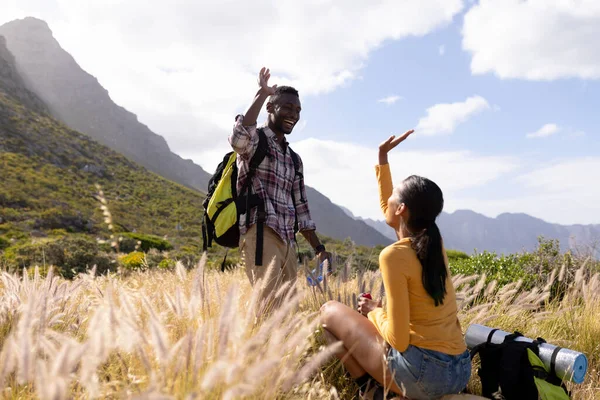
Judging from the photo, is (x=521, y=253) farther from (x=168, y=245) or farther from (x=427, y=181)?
(x=168, y=245)

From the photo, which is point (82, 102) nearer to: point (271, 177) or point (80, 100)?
point (80, 100)

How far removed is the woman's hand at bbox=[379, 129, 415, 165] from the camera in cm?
338

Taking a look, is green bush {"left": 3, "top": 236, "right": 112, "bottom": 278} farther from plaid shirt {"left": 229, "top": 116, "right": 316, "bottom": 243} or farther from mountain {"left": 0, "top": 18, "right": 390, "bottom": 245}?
mountain {"left": 0, "top": 18, "right": 390, "bottom": 245}

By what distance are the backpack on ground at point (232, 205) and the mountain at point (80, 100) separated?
118m

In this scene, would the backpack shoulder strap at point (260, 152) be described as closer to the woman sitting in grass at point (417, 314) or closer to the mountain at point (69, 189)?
the woman sitting in grass at point (417, 314)

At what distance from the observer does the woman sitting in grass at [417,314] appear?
8.05 feet

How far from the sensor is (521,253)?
24.6ft

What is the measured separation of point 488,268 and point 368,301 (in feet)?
15.0

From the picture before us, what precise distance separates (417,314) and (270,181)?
1569 millimetres

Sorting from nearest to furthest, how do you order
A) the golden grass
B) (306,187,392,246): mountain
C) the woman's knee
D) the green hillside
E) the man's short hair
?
the golden grass → the woman's knee → the man's short hair → the green hillside → (306,187,392,246): mountain

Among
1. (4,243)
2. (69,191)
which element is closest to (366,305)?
(4,243)

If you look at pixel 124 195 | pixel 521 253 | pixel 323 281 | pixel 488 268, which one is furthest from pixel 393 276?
pixel 124 195

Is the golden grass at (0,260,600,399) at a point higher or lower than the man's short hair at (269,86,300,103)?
lower

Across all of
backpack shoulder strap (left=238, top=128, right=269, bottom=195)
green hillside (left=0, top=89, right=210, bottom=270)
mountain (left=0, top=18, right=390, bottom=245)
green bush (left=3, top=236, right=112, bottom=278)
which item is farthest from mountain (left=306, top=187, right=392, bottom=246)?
backpack shoulder strap (left=238, top=128, right=269, bottom=195)
